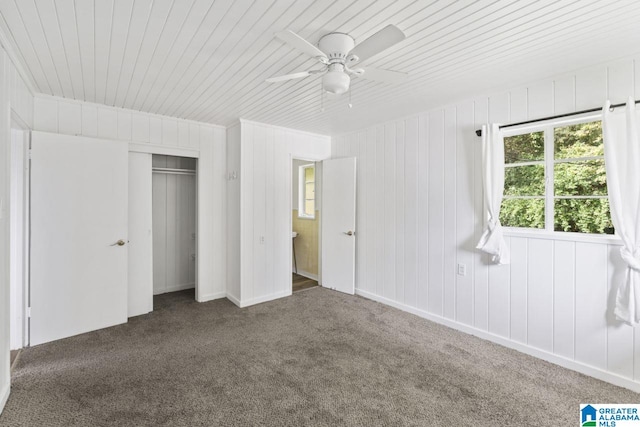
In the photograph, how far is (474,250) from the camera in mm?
3143

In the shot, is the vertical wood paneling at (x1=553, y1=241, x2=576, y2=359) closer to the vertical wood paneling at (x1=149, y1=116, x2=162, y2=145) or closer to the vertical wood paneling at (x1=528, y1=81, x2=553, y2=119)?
the vertical wood paneling at (x1=528, y1=81, x2=553, y2=119)

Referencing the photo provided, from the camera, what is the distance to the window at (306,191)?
5.79 m

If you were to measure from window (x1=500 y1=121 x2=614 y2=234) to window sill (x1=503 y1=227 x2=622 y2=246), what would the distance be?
2.4 inches

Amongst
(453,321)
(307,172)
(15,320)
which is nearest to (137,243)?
(15,320)

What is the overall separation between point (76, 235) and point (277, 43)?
113 inches

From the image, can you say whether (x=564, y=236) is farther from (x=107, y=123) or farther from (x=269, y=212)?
(x=107, y=123)

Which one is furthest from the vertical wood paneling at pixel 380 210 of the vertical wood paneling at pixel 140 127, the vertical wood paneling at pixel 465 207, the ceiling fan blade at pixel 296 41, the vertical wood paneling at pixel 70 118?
the vertical wood paneling at pixel 70 118

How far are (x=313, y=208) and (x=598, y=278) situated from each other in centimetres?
406

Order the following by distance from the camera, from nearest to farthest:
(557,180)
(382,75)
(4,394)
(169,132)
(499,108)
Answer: (4,394)
(382,75)
(557,180)
(499,108)
(169,132)

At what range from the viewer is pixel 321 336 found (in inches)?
122

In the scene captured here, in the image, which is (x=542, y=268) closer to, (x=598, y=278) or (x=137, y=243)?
(x=598, y=278)

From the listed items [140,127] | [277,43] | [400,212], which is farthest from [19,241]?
[400,212]

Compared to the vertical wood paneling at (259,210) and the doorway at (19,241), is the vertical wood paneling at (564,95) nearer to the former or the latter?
the vertical wood paneling at (259,210)

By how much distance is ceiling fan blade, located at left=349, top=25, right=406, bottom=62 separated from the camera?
154cm
